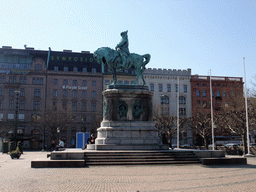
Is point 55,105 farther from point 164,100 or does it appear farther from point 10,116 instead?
point 164,100

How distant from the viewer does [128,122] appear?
2283cm

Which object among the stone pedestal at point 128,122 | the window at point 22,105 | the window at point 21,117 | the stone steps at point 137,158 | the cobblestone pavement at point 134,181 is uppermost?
the window at point 22,105

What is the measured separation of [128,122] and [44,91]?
52.6m

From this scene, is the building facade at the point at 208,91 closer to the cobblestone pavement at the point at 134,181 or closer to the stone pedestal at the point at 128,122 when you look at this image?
the stone pedestal at the point at 128,122

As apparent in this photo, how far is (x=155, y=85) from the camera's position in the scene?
77.3 metres

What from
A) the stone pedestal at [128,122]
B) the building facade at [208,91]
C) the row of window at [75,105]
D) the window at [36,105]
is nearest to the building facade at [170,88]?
the building facade at [208,91]

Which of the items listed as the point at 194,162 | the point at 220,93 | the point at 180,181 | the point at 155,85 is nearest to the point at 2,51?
the point at 155,85

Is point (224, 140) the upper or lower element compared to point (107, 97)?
lower

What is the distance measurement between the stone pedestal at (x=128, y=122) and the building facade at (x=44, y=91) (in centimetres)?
4384

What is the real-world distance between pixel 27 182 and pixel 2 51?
67.8m

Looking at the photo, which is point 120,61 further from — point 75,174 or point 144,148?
point 75,174

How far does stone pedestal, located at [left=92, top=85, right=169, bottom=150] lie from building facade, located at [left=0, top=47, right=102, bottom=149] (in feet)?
144

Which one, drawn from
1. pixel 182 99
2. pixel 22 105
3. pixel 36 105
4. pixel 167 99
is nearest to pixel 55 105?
Answer: pixel 36 105

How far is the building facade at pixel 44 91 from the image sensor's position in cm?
6938
